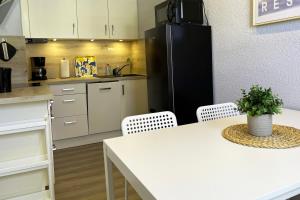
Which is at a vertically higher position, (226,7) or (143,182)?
(226,7)

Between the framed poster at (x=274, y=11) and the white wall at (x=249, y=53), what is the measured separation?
51 millimetres

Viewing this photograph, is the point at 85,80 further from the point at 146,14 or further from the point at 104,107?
the point at 146,14

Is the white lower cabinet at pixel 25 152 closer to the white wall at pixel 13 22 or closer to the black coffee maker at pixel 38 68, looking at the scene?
the white wall at pixel 13 22

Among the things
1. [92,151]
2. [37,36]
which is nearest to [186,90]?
[92,151]

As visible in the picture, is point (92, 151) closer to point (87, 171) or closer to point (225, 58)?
point (87, 171)

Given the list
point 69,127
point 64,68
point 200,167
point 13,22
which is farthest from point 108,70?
point 200,167

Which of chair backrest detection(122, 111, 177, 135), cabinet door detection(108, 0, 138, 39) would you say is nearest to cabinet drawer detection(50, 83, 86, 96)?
cabinet door detection(108, 0, 138, 39)

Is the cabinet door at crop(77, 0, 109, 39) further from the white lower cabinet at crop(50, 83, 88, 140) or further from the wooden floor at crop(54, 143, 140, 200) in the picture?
the wooden floor at crop(54, 143, 140, 200)

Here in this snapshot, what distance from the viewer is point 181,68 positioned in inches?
98.3

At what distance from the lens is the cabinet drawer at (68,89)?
129 inches

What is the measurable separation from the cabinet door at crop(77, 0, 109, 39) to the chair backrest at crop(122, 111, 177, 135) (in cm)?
246

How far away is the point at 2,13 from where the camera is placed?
285 centimetres

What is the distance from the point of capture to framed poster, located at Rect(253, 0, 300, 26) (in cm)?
177

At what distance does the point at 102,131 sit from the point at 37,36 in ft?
4.89
